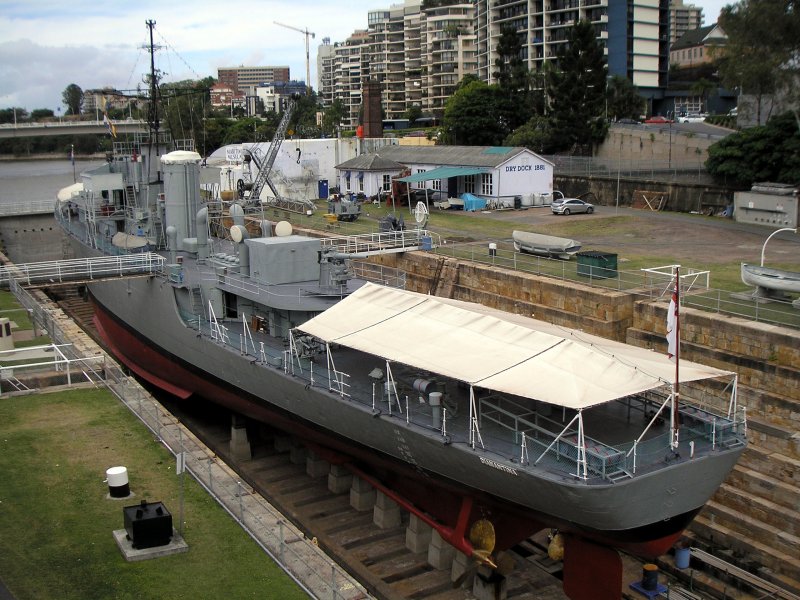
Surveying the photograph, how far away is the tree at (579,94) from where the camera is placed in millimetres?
58156

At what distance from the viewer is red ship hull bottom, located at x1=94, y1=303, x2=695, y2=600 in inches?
602

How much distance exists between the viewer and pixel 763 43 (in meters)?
36.2

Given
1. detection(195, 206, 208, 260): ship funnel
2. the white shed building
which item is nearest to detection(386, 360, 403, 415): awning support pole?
detection(195, 206, 208, 260): ship funnel

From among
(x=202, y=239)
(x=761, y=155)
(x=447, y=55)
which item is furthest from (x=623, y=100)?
(x=202, y=239)

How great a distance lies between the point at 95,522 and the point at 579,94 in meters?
50.7

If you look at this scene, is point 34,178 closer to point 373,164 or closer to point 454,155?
point 373,164

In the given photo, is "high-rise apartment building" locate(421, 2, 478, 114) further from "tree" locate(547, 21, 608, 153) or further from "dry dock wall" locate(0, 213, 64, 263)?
"dry dock wall" locate(0, 213, 64, 263)

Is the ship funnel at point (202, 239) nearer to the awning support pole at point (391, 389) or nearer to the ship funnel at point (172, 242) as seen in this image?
the ship funnel at point (172, 242)

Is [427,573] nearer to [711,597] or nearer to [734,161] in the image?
[711,597]

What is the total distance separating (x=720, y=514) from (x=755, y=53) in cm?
2482

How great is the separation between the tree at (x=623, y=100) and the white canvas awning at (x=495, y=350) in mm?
55951

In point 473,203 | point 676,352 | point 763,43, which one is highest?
point 763,43

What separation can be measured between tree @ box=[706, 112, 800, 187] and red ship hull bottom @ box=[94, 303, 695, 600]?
27.1 metres

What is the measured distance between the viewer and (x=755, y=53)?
36438 millimetres
